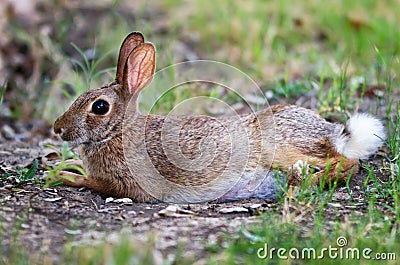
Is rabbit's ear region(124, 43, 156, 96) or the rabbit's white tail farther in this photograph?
the rabbit's white tail

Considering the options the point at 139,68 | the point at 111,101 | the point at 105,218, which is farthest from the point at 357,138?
the point at 105,218

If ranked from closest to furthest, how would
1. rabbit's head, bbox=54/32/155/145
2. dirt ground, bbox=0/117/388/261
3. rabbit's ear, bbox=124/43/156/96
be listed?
dirt ground, bbox=0/117/388/261
rabbit's head, bbox=54/32/155/145
rabbit's ear, bbox=124/43/156/96

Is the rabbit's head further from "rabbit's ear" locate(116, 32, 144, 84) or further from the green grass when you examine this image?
the green grass

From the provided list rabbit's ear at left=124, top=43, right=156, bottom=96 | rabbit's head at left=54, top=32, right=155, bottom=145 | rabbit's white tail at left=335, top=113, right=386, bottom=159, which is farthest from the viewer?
rabbit's white tail at left=335, top=113, right=386, bottom=159

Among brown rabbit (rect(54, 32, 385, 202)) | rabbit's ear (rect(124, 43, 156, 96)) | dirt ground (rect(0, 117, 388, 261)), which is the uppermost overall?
rabbit's ear (rect(124, 43, 156, 96))

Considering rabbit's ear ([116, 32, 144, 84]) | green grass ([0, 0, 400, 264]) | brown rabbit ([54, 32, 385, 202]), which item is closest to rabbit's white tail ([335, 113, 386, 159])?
brown rabbit ([54, 32, 385, 202])

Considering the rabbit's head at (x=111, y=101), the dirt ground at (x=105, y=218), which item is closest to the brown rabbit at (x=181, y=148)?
the rabbit's head at (x=111, y=101)

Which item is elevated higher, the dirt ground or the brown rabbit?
the brown rabbit

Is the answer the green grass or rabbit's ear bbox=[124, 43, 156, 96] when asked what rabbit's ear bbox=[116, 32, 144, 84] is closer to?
rabbit's ear bbox=[124, 43, 156, 96]
